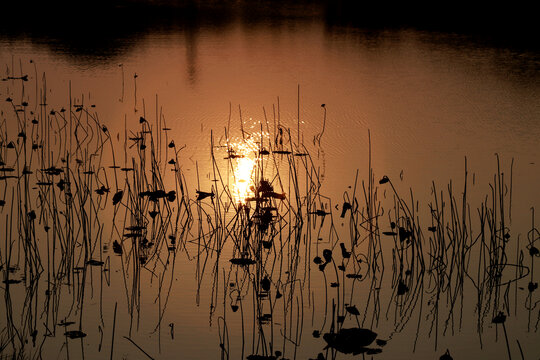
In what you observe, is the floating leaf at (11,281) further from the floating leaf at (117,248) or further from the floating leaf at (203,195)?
the floating leaf at (203,195)

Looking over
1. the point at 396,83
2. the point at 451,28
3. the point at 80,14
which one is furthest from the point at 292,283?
the point at 80,14

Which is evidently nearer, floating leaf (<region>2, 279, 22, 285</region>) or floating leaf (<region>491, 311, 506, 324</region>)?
floating leaf (<region>491, 311, 506, 324</region>)

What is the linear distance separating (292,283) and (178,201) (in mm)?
1063

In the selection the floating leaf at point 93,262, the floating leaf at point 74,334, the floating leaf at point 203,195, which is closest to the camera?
the floating leaf at point 74,334

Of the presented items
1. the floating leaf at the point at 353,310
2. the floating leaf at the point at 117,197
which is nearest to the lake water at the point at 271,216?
the floating leaf at the point at 353,310

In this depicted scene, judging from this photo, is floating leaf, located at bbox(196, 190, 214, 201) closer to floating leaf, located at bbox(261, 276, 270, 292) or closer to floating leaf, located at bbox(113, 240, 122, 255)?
A: floating leaf, located at bbox(113, 240, 122, 255)

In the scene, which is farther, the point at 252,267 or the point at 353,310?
the point at 252,267

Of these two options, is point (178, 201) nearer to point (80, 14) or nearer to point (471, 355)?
point (471, 355)

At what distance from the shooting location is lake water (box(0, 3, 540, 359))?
312 centimetres

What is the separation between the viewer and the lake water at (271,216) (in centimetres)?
312

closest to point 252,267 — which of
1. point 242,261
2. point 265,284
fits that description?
point 242,261

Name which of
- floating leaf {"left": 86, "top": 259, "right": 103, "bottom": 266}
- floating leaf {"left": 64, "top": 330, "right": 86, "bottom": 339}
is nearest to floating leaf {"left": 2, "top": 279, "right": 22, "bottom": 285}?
floating leaf {"left": 86, "top": 259, "right": 103, "bottom": 266}

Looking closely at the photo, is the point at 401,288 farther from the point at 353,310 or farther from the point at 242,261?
the point at 242,261

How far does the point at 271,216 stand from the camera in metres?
3.80
